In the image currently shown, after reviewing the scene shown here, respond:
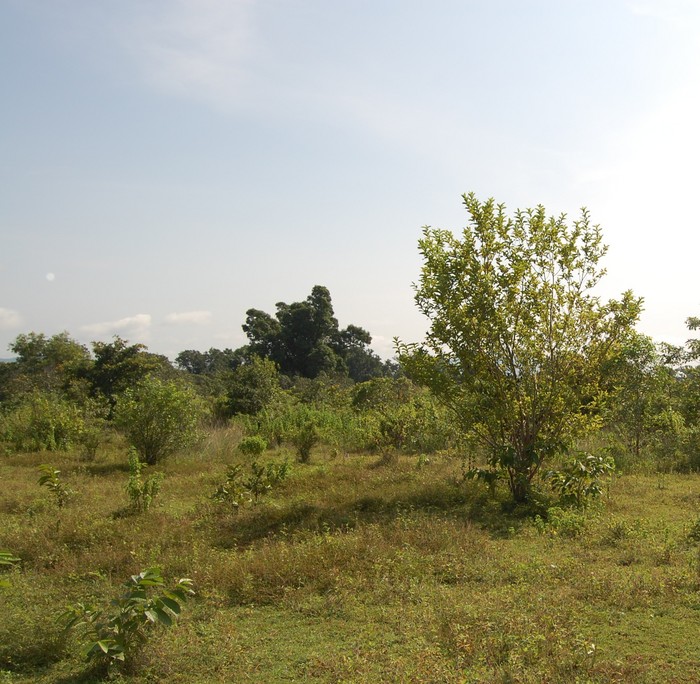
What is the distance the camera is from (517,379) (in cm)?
953

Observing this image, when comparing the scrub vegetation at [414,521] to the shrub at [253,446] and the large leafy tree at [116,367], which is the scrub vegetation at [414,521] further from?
the large leafy tree at [116,367]

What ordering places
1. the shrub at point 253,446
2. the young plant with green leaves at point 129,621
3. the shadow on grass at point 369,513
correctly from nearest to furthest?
the young plant with green leaves at point 129,621, the shadow on grass at point 369,513, the shrub at point 253,446

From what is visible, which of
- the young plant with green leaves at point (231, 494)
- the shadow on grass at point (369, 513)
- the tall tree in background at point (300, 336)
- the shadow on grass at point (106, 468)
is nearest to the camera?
the shadow on grass at point (369, 513)

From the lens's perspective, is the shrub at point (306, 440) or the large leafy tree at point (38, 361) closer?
the shrub at point (306, 440)

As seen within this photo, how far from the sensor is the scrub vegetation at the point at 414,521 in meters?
4.46

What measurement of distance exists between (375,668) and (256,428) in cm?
1339

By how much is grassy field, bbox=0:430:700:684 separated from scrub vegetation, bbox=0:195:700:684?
27 mm

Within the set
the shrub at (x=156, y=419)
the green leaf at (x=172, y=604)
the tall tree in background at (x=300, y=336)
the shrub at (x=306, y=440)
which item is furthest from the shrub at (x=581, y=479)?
the tall tree in background at (x=300, y=336)

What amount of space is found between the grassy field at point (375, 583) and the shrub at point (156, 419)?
3.30m

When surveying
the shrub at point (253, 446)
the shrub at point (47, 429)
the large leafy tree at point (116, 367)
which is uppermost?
the large leafy tree at point (116, 367)

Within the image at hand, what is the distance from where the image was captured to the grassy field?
14.3 feet

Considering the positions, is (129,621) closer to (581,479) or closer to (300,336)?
(581,479)

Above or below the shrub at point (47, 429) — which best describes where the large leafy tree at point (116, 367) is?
above

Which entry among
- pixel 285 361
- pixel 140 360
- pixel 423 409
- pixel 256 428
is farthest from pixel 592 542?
pixel 285 361
